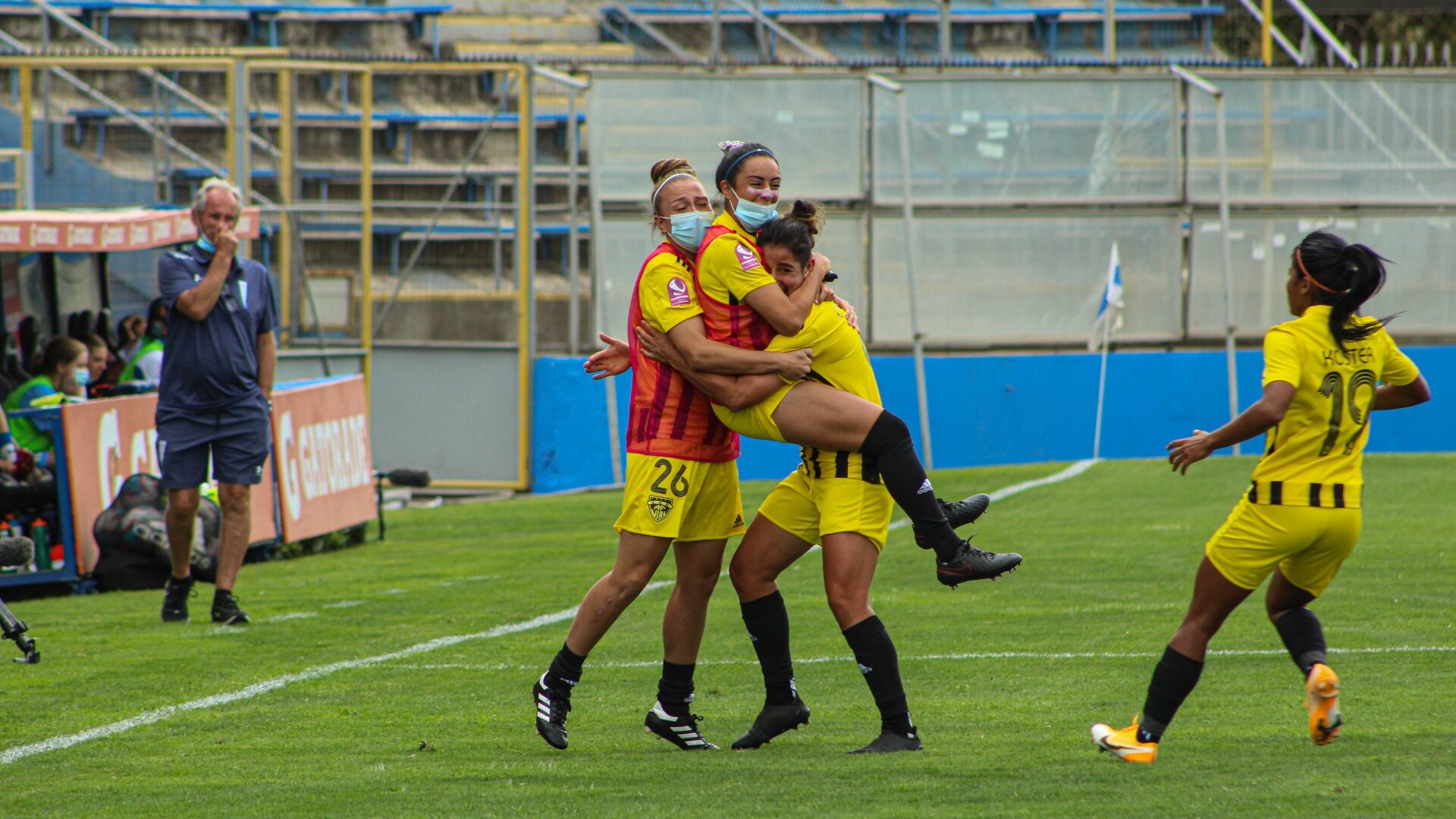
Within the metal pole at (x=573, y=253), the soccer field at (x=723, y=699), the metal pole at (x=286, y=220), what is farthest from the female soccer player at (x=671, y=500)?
the metal pole at (x=286, y=220)

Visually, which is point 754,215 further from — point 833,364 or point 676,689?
point 676,689

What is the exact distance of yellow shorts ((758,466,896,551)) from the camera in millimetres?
5375

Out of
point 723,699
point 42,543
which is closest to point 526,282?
point 42,543

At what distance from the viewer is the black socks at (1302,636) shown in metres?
5.27

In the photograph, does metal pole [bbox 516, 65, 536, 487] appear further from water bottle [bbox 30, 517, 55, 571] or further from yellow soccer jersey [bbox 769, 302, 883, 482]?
yellow soccer jersey [bbox 769, 302, 883, 482]

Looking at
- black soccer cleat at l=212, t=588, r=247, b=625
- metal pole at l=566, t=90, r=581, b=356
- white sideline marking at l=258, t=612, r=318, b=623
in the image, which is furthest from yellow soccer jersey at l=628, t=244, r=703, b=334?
metal pole at l=566, t=90, r=581, b=356

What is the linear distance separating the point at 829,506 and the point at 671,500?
525mm

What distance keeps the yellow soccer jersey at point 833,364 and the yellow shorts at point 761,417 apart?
0.37 feet

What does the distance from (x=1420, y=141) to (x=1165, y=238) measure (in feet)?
11.8

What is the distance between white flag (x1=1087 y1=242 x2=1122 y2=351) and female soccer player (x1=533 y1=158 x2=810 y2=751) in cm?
1494

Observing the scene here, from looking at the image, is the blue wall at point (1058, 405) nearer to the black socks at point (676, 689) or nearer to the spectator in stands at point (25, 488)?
the spectator in stands at point (25, 488)

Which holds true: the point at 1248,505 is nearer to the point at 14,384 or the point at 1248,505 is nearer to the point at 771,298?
the point at 771,298

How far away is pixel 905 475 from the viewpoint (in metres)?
5.28

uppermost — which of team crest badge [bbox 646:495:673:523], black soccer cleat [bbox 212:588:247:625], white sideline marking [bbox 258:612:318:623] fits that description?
team crest badge [bbox 646:495:673:523]
